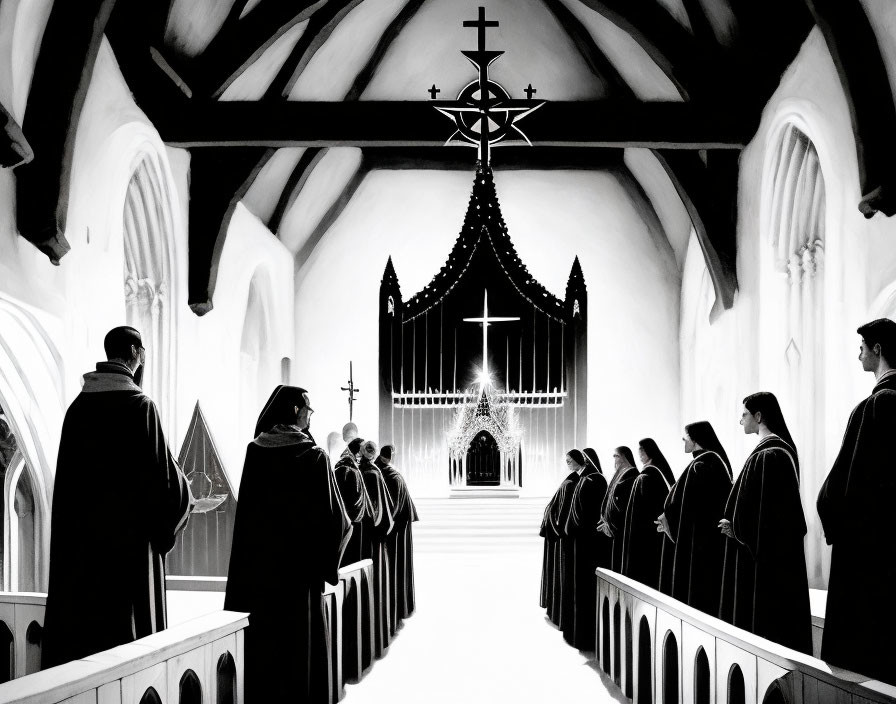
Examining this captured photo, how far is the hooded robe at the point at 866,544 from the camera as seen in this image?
10.4ft

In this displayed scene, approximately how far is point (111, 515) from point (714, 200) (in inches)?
298

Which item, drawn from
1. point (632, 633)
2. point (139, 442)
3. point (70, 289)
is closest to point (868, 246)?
point (632, 633)

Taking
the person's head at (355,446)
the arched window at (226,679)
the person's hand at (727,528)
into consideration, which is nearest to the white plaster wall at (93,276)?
the person's head at (355,446)

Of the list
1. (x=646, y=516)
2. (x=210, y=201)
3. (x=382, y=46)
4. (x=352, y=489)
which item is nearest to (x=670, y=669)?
(x=646, y=516)

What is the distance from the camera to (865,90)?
Result: 6.46 meters

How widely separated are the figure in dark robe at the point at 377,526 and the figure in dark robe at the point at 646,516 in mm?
1685

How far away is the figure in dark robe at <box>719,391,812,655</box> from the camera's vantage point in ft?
14.7

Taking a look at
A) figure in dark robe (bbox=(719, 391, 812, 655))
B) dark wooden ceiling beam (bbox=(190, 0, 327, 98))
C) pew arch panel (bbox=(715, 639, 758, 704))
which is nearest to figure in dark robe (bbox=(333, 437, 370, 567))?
figure in dark robe (bbox=(719, 391, 812, 655))

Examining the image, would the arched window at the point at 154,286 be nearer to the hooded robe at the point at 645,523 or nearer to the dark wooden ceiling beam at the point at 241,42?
the dark wooden ceiling beam at the point at 241,42

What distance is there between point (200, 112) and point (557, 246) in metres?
6.83

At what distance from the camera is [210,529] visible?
7.65 meters

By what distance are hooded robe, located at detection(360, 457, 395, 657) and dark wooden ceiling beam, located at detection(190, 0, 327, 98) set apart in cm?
384

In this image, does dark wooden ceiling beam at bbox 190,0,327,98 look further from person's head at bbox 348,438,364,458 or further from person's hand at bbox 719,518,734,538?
person's hand at bbox 719,518,734,538

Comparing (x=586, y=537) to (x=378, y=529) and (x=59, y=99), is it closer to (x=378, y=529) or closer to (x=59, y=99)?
(x=378, y=529)
